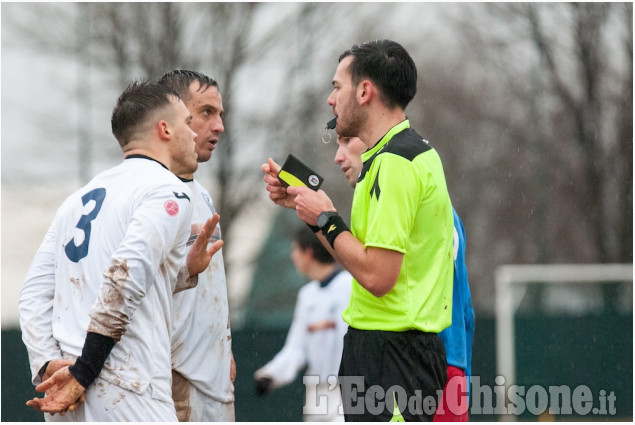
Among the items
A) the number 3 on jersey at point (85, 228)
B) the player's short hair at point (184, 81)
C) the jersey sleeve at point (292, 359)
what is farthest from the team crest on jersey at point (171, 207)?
the jersey sleeve at point (292, 359)

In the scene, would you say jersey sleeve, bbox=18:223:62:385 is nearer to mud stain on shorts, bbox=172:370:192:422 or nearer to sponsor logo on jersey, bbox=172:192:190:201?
sponsor logo on jersey, bbox=172:192:190:201

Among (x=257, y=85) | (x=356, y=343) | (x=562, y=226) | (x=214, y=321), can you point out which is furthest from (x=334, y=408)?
(x=562, y=226)

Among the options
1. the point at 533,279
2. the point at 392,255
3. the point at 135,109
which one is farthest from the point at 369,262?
the point at 533,279

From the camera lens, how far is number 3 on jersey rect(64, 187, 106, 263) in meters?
4.10

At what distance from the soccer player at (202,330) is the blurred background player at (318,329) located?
2.98 metres

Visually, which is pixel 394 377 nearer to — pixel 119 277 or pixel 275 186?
pixel 275 186

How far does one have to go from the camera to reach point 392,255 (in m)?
4.03

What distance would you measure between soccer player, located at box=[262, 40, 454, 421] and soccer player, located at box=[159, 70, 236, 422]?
97cm

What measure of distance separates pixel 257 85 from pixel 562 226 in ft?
22.6

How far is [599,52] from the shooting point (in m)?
18.7

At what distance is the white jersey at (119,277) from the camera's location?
3.85 m

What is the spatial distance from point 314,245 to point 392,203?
14.6ft

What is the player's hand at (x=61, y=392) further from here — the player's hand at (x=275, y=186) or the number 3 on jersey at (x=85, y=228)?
the player's hand at (x=275, y=186)

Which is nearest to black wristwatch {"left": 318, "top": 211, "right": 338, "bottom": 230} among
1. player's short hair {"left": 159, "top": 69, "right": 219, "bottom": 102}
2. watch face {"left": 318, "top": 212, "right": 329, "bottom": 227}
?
watch face {"left": 318, "top": 212, "right": 329, "bottom": 227}
